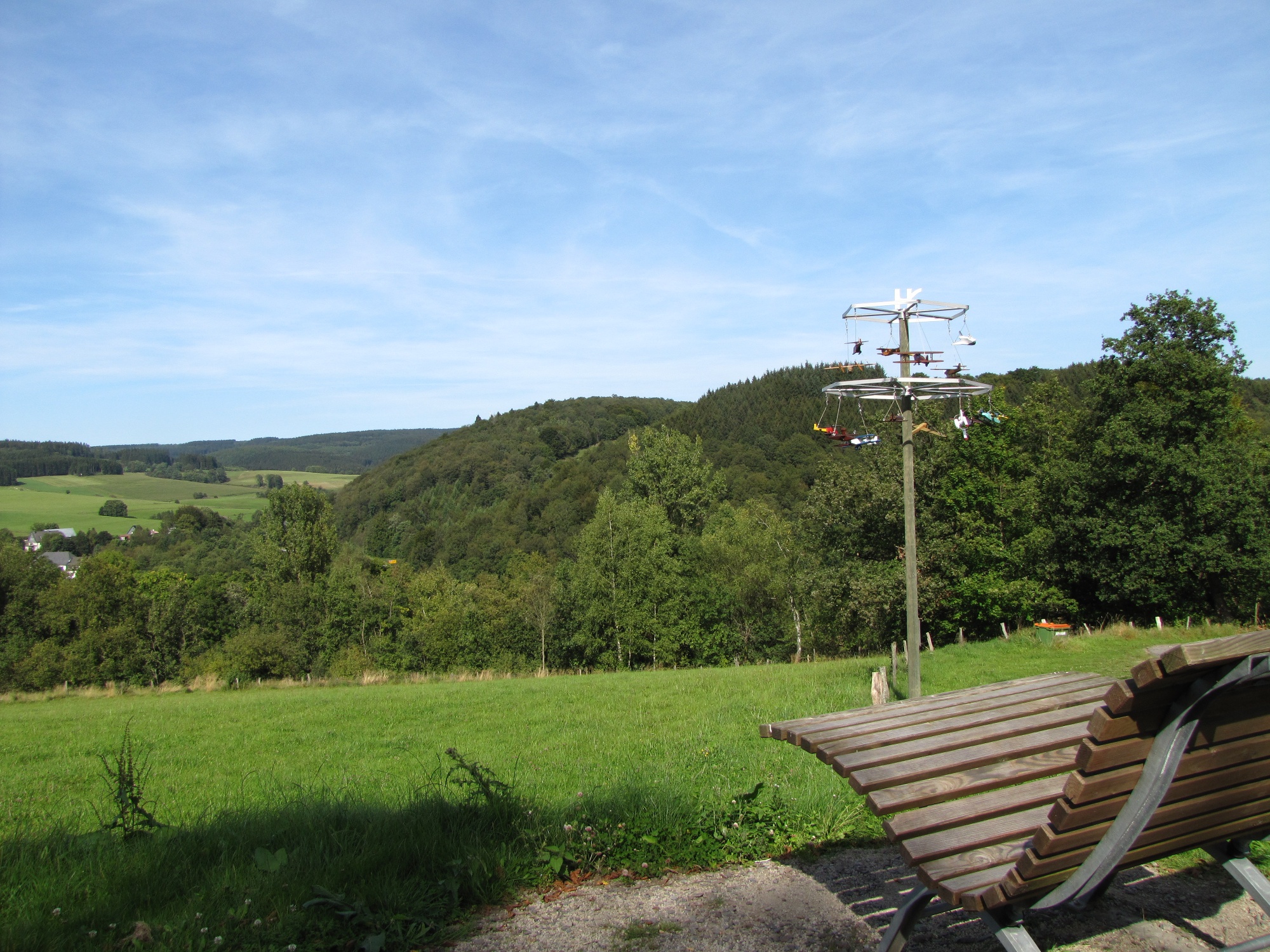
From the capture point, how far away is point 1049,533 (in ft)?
102

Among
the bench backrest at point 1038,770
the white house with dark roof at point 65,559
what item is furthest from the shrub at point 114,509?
the bench backrest at point 1038,770

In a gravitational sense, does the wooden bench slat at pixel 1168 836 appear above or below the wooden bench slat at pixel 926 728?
below

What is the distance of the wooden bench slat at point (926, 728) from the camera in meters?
3.34

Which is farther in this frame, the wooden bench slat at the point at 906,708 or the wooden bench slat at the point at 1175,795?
the wooden bench slat at the point at 906,708

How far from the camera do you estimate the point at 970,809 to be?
9.82 feet

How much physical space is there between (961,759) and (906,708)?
0.72 meters

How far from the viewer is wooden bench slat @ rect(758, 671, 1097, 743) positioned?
12.2 feet

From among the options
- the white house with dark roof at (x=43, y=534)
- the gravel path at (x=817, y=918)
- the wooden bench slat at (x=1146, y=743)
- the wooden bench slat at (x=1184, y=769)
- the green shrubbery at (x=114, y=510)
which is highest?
the wooden bench slat at (x=1146, y=743)

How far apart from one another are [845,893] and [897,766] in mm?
1391

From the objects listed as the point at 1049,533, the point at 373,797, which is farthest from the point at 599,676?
the point at 1049,533

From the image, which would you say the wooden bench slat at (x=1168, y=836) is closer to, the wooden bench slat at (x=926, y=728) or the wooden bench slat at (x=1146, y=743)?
the wooden bench slat at (x=1146, y=743)

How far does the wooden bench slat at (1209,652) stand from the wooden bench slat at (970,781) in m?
1.15

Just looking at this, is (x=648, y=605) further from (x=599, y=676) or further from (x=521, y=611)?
(x=599, y=676)

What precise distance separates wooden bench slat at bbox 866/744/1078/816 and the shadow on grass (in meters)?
1.91
